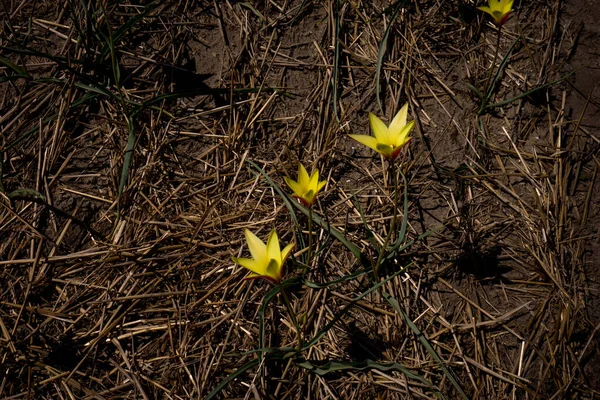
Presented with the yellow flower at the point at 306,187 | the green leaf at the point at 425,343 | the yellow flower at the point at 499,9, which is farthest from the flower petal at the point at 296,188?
the yellow flower at the point at 499,9

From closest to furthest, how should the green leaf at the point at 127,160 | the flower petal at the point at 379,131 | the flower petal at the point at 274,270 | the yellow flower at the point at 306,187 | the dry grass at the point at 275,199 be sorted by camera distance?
1. the flower petal at the point at 274,270
2. the yellow flower at the point at 306,187
3. the flower petal at the point at 379,131
4. the dry grass at the point at 275,199
5. the green leaf at the point at 127,160

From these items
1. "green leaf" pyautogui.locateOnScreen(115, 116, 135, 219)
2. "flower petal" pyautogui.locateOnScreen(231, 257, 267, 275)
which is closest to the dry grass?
"green leaf" pyautogui.locateOnScreen(115, 116, 135, 219)

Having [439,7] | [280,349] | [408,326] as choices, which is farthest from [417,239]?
[439,7]

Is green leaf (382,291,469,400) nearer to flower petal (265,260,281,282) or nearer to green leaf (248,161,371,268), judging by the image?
green leaf (248,161,371,268)

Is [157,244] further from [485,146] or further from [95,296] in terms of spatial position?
[485,146]

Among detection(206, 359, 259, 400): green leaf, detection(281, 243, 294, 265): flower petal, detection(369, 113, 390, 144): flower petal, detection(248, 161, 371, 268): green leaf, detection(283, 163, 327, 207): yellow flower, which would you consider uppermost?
detection(369, 113, 390, 144): flower petal

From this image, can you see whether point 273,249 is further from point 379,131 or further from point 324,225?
point 379,131

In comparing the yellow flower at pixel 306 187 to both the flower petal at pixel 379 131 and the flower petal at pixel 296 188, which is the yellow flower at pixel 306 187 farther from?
the flower petal at pixel 379 131
